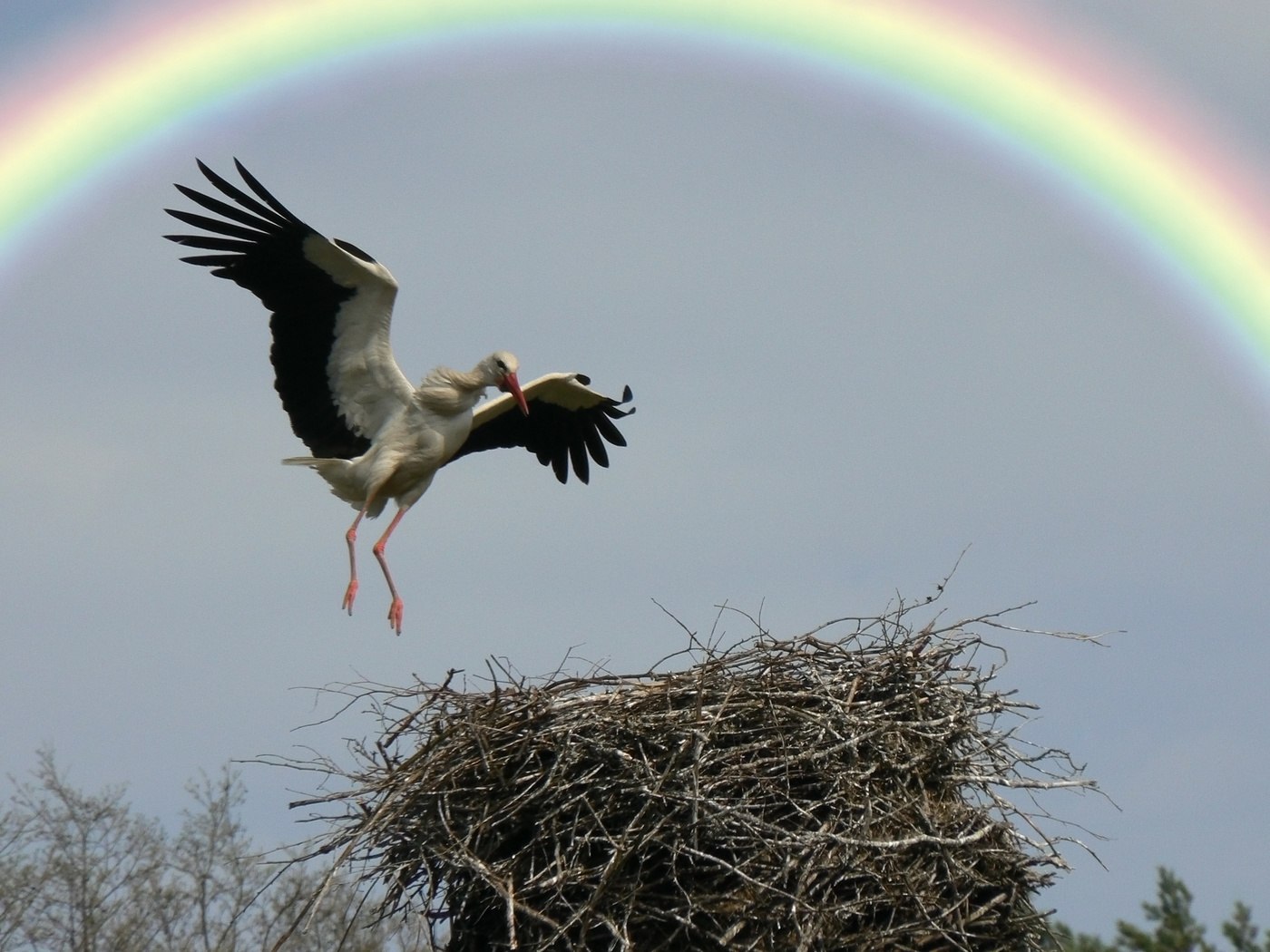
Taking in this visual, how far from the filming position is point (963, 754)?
8.20 metres

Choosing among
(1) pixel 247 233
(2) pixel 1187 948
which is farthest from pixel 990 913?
(2) pixel 1187 948

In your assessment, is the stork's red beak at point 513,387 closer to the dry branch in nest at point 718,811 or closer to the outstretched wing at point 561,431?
the outstretched wing at point 561,431

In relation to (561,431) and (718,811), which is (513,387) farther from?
(718,811)

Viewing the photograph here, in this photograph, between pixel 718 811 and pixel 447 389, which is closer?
pixel 718 811

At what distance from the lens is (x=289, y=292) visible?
11094mm

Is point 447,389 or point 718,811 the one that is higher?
point 447,389

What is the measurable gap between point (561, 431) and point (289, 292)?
229 cm

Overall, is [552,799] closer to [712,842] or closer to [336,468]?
[712,842]

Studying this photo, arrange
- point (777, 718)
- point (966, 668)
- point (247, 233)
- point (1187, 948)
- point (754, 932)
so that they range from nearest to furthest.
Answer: point (754, 932)
point (777, 718)
point (966, 668)
point (247, 233)
point (1187, 948)

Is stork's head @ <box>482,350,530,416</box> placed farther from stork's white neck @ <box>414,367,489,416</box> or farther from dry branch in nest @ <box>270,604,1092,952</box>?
dry branch in nest @ <box>270,604,1092,952</box>

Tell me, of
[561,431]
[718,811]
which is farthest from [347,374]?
[718,811]

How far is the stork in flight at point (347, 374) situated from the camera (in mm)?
10922

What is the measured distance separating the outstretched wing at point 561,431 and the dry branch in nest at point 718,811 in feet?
13.9

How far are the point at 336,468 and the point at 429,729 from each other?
3547 millimetres
